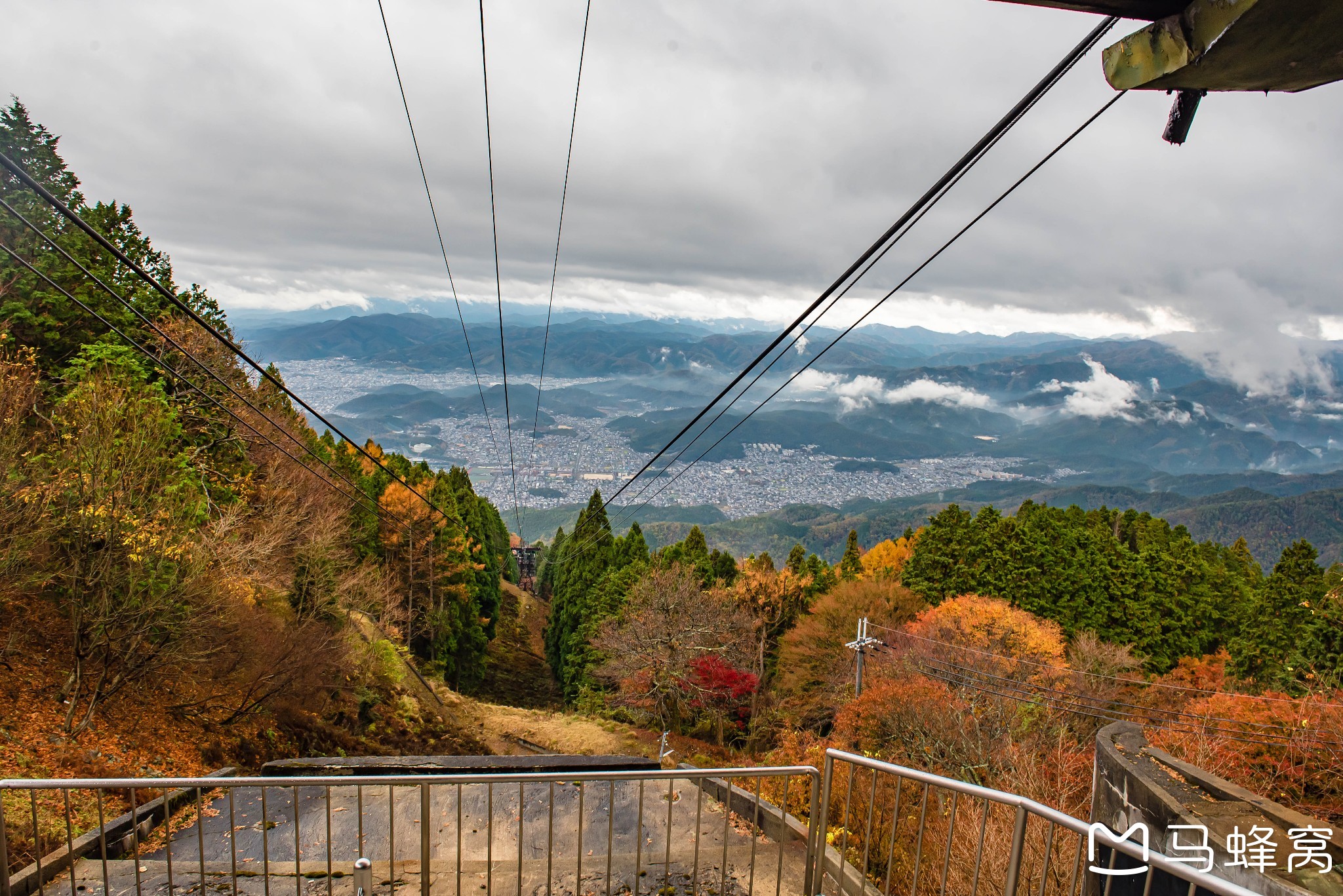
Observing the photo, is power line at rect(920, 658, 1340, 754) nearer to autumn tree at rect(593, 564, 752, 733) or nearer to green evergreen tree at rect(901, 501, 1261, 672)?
autumn tree at rect(593, 564, 752, 733)

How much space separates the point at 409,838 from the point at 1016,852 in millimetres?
6117

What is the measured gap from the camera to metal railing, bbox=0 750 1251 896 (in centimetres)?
419

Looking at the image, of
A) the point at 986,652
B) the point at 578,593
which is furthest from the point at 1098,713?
the point at 578,593

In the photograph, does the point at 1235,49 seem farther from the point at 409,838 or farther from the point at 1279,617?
the point at 1279,617

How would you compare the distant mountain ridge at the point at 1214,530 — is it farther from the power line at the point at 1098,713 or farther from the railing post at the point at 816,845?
the railing post at the point at 816,845

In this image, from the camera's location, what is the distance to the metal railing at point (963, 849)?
3.07 m

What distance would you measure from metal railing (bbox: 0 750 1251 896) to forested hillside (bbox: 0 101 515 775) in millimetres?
2583

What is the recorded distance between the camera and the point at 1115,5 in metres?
2.59

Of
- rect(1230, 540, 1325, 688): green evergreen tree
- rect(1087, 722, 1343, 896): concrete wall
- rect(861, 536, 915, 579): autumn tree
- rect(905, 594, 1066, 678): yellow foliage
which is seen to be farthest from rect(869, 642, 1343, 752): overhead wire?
rect(861, 536, 915, 579): autumn tree

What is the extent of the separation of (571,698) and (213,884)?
29.3 meters

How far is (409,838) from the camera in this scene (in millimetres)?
7164

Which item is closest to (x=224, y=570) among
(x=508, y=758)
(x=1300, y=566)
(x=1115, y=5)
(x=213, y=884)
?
(x=508, y=758)

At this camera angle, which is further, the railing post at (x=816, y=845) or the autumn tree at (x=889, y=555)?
the autumn tree at (x=889, y=555)

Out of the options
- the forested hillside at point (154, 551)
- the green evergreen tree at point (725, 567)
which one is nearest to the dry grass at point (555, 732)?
the forested hillside at point (154, 551)
